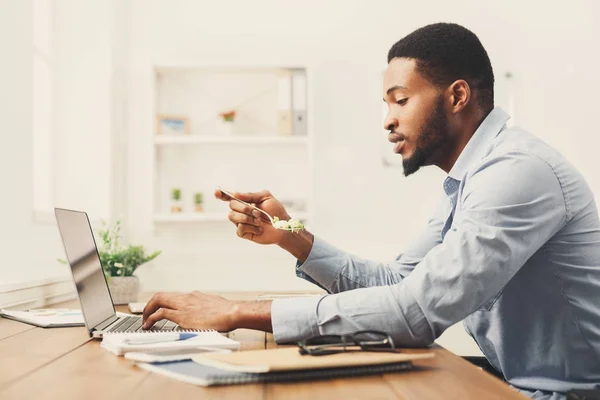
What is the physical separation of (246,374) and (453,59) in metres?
0.97

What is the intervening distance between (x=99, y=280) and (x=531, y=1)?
116 inches

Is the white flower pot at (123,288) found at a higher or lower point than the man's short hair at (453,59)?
lower

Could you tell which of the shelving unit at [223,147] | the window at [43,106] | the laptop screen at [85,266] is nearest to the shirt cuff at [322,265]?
the laptop screen at [85,266]

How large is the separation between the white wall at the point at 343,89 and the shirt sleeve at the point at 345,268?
1.76 metres

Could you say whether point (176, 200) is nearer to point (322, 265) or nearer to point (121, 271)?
point (121, 271)

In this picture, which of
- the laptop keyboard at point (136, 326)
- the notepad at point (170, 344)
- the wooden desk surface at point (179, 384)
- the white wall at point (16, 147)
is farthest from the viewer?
the white wall at point (16, 147)

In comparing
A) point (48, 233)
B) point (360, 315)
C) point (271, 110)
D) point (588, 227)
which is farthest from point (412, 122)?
point (271, 110)

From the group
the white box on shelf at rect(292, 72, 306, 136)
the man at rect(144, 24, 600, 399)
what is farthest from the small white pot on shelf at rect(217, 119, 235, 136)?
the man at rect(144, 24, 600, 399)

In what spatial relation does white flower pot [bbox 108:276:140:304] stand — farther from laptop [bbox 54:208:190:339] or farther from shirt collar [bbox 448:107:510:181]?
shirt collar [bbox 448:107:510:181]

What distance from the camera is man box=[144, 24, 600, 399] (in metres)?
1.18

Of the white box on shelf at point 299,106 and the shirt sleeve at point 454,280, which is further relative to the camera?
the white box on shelf at point 299,106

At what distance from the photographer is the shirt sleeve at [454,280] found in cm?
116

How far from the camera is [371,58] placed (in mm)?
3695

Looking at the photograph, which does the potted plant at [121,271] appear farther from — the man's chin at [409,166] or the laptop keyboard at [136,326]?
the man's chin at [409,166]
